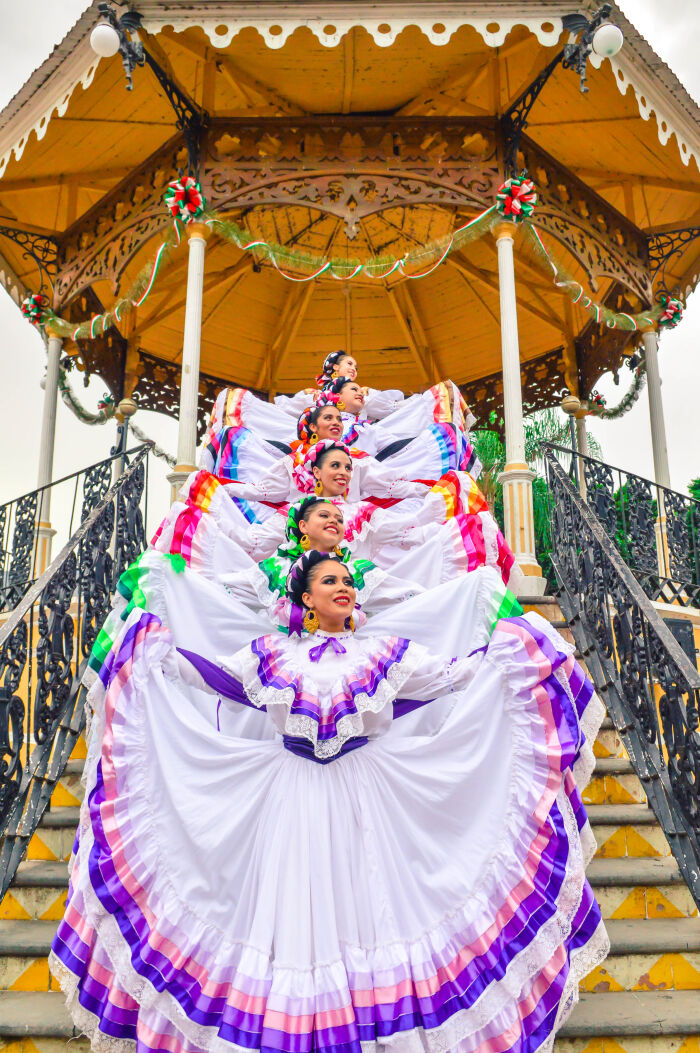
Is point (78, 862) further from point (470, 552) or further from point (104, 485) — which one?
point (104, 485)

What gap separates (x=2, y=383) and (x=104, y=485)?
1685 cm

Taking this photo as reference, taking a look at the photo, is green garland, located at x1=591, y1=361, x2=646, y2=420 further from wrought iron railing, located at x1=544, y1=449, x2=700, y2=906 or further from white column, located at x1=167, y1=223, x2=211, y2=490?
white column, located at x1=167, y1=223, x2=211, y2=490

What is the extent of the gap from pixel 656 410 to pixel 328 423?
5192mm

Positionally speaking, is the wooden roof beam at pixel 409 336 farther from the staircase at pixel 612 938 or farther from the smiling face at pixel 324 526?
the staircase at pixel 612 938

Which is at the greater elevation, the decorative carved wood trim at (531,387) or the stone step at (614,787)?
the decorative carved wood trim at (531,387)

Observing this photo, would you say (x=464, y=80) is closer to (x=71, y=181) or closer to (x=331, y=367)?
(x=331, y=367)

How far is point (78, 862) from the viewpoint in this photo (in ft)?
9.35

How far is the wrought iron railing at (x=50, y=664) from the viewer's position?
3.74 metres

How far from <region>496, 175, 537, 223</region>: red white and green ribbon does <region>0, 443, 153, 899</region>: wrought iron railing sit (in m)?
4.40

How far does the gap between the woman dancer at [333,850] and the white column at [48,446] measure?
6.17 metres

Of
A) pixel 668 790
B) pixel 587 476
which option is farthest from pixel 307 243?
pixel 668 790

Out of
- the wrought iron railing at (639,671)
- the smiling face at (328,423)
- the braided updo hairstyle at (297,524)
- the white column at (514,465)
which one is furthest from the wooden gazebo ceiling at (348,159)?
the braided updo hairstyle at (297,524)

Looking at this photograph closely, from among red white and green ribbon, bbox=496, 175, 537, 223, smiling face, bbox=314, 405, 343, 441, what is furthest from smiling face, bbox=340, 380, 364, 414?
red white and green ribbon, bbox=496, 175, 537, 223

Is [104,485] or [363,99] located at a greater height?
[363,99]
